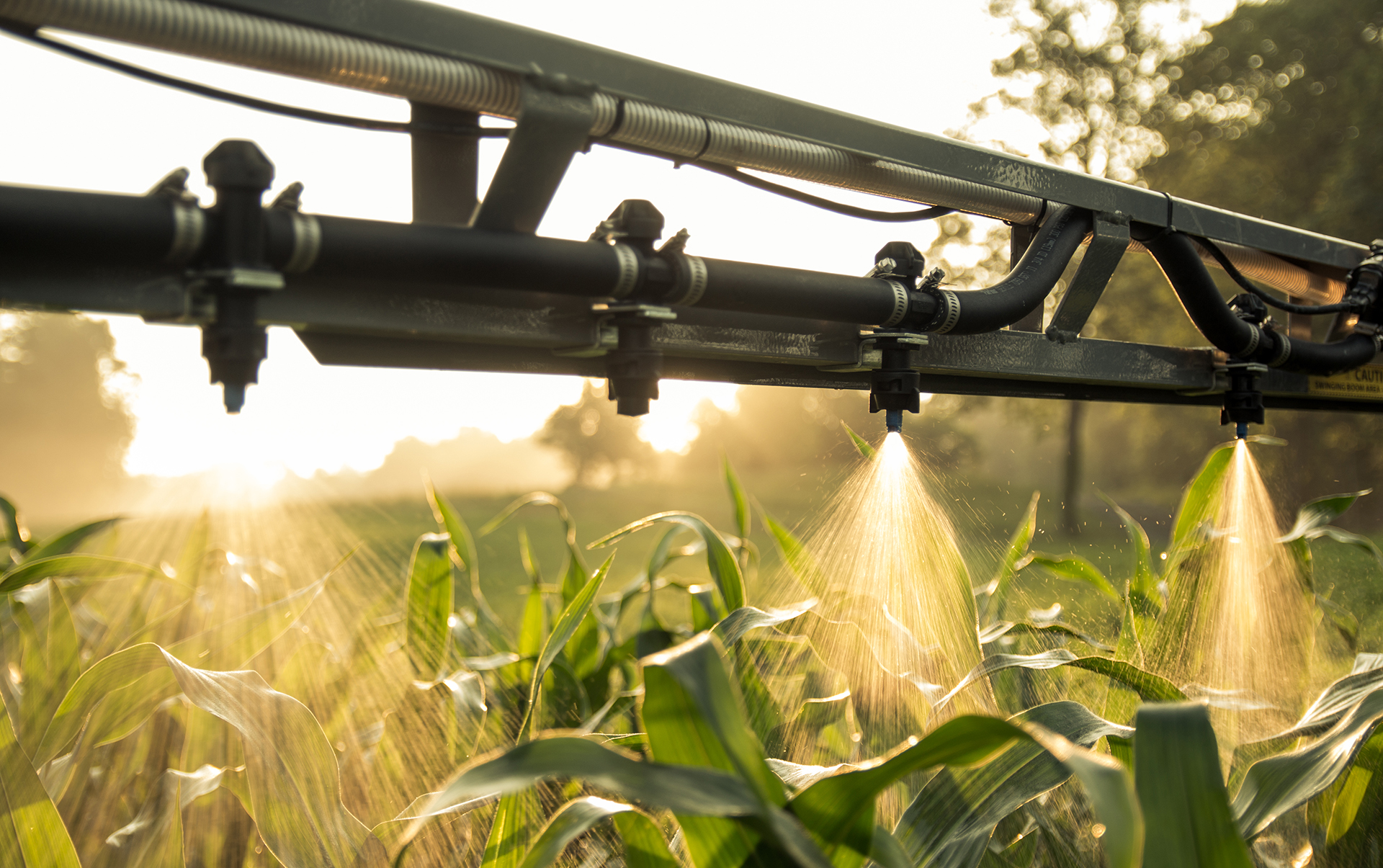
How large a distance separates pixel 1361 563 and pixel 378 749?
281 cm

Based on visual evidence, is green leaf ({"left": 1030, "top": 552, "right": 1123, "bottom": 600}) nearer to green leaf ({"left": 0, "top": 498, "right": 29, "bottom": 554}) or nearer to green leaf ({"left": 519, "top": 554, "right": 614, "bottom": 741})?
green leaf ({"left": 519, "top": 554, "right": 614, "bottom": 741})

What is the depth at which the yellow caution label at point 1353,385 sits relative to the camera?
5.44 ft

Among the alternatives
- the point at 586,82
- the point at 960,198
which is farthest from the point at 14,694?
the point at 960,198

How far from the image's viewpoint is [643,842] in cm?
73

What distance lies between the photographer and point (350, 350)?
815 mm

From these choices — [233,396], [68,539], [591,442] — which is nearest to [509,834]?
[233,396]

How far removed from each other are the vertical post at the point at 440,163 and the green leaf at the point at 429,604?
888 mm

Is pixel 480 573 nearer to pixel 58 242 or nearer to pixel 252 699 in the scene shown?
pixel 252 699

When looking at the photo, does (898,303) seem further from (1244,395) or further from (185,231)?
(1244,395)

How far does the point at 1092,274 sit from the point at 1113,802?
3.20 feet

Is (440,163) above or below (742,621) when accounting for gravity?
above

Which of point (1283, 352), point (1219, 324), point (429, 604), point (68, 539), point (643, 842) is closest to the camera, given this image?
point (643, 842)

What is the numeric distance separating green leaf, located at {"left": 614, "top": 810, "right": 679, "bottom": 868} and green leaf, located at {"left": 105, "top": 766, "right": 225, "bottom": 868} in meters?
0.69

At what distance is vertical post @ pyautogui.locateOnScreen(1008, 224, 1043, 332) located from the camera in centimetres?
127
